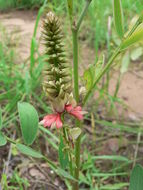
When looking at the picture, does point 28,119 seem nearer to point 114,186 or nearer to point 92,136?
point 114,186

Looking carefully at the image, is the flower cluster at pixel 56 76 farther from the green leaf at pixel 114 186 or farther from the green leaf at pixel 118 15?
the green leaf at pixel 114 186

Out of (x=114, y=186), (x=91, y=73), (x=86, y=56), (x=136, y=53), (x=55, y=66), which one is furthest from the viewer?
(x=86, y=56)

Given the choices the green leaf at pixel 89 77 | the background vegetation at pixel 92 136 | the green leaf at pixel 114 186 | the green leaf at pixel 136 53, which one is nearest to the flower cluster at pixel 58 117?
the green leaf at pixel 89 77

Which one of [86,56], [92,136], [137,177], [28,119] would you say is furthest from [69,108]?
[86,56]

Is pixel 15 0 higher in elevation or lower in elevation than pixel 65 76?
higher

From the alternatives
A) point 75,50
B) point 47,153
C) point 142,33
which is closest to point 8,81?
point 47,153

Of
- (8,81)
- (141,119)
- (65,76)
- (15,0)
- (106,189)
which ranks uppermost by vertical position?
(15,0)

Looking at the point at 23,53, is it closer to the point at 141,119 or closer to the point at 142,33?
the point at 141,119
